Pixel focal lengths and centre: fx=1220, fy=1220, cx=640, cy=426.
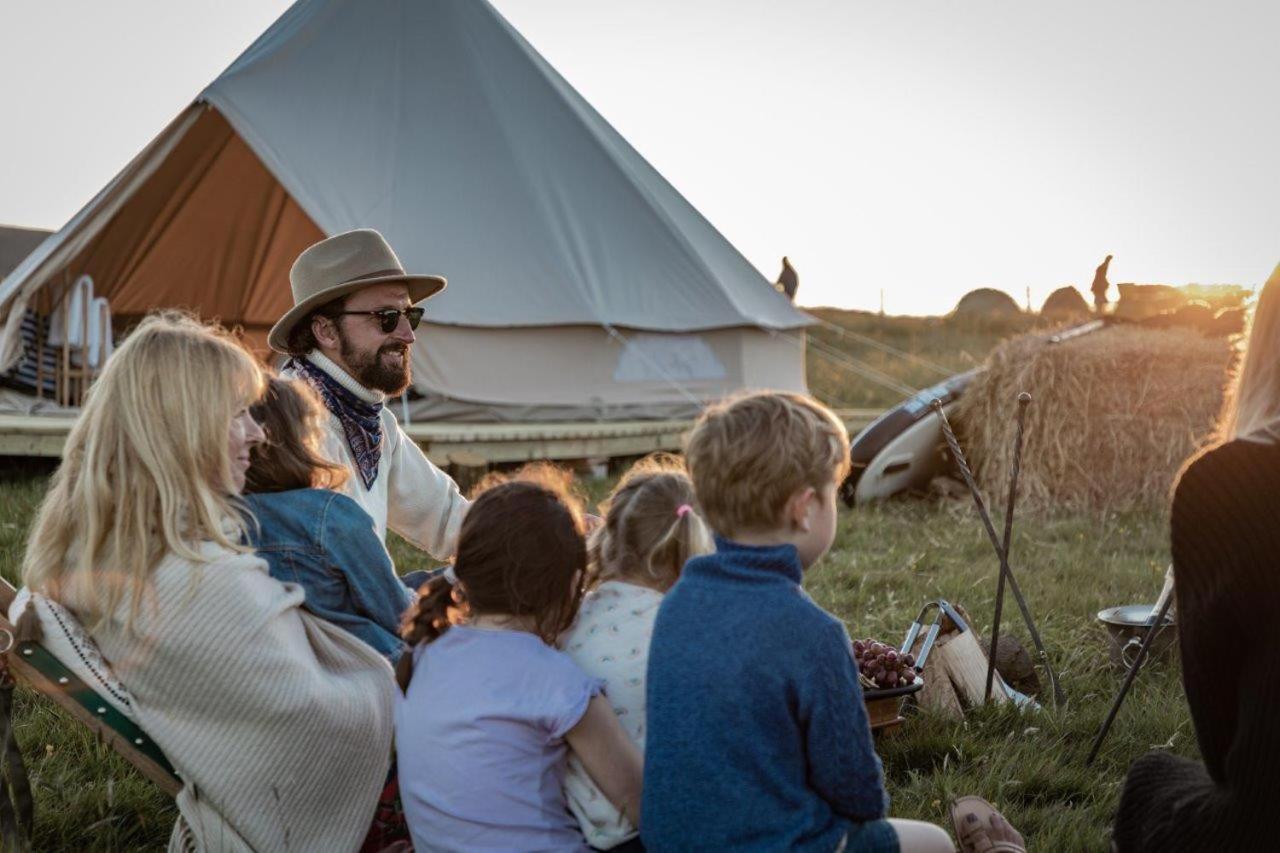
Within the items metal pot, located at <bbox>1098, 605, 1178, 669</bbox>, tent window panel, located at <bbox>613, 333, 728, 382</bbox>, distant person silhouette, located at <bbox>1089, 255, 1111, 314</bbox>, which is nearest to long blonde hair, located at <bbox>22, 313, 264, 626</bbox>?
metal pot, located at <bbox>1098, 605, 1178, 669</bbox>

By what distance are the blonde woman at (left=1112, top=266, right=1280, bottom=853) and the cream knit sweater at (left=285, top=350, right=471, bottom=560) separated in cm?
191

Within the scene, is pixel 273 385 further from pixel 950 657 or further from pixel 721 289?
pixel 721 289

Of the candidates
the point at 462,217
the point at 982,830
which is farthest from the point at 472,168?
the point at 982,830

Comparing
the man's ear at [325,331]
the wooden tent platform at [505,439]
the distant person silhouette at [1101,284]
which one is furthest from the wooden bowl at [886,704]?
the distant person silhouette at [1101,284]

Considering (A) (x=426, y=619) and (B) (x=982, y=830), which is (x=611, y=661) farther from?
(B) (x=982, y=830)

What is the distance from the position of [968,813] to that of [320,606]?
1.35 m

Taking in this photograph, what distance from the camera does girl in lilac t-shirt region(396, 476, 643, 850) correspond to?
2.04 metres

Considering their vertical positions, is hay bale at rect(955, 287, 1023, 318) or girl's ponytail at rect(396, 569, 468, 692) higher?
hay bale at rect(955, 287, 1023, 318)

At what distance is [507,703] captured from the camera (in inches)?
79.9

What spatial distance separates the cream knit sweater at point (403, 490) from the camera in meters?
Answer: 3.32

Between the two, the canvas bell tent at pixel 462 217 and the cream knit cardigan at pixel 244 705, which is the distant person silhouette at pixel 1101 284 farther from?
the cream knit cardigan at pixel 244 705

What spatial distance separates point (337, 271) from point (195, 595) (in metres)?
1.60

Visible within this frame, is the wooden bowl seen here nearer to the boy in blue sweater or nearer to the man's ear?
the boy in blue sweater

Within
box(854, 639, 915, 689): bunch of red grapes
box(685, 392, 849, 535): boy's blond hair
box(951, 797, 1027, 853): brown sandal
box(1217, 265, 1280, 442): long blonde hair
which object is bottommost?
box(951, 797, 1027, 853): brown sandal
